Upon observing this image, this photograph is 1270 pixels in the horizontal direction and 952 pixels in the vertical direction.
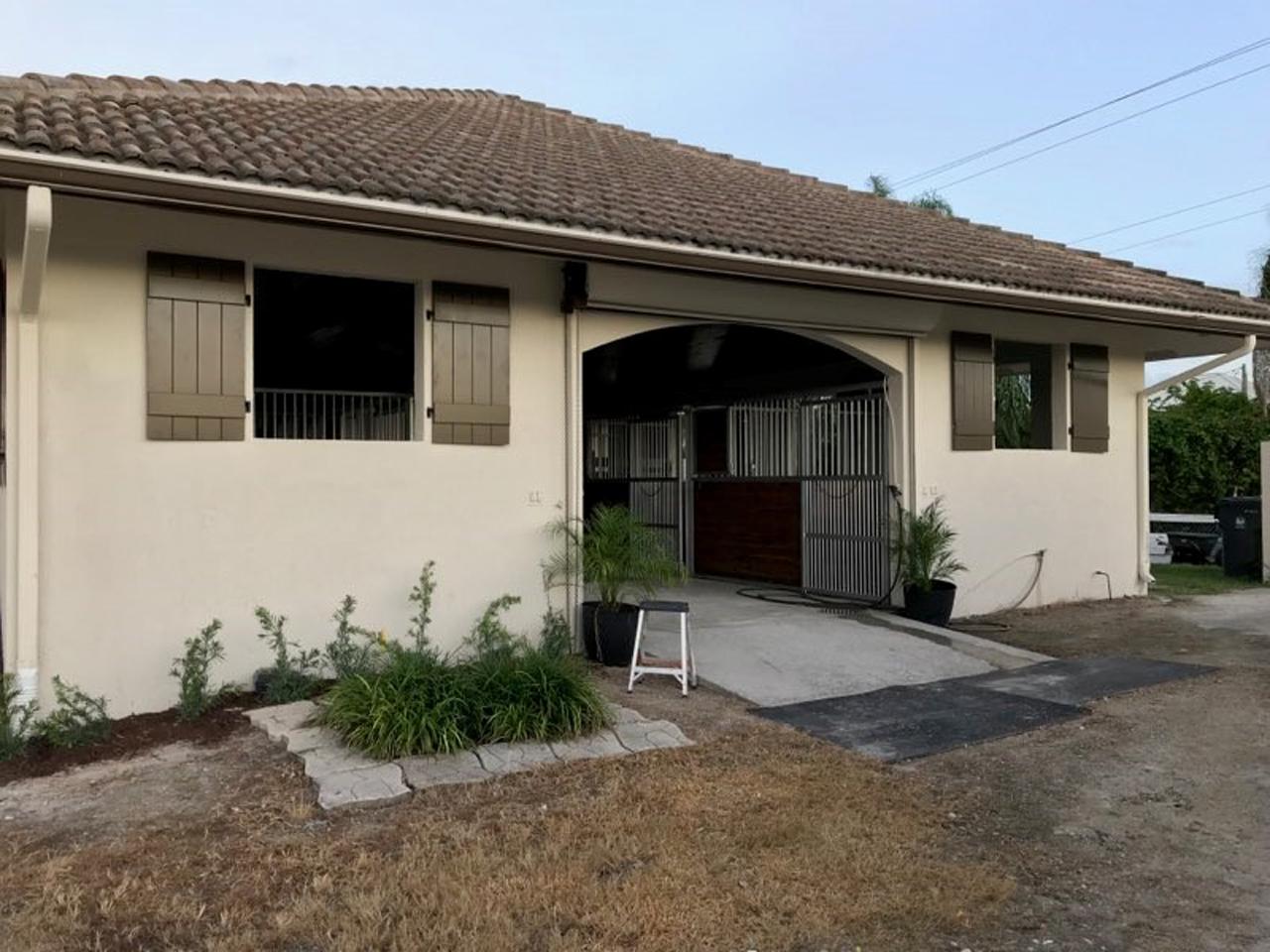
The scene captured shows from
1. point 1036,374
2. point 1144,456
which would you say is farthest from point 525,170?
point 1144,456

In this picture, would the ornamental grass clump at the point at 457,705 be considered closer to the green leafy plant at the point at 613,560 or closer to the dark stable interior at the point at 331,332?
the green leafy plant at the point at 613,560

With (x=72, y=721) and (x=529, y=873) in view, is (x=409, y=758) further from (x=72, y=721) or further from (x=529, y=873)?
(x=72, y=721)

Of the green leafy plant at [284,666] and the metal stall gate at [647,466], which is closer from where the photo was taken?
the green leafy plant at [284,666]

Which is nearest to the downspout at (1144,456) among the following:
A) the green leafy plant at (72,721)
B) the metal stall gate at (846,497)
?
the metal stall gate at (846,497)

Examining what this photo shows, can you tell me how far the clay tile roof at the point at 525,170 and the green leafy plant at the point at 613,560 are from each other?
6.79ft

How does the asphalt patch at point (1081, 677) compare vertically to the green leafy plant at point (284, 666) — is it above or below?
below

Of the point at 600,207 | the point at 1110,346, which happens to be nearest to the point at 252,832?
the point at 600,207

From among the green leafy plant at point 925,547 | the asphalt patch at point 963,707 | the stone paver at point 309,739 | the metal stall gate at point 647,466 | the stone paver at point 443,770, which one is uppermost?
the metal stall gate at point 647,466

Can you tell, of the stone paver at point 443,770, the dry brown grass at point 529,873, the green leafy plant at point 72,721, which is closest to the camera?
the dry brown grass at point 529,873

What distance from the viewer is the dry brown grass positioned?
317cm

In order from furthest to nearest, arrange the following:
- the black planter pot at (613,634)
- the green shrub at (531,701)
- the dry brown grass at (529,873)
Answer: the black planter pot at (613,634)
the green shrub at (531,701)
the dry brown grass at (529,873)

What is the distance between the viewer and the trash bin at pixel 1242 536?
43.6ft

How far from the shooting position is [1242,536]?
13336 millimetres

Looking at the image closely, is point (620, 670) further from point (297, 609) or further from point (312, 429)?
point (312, 429)
